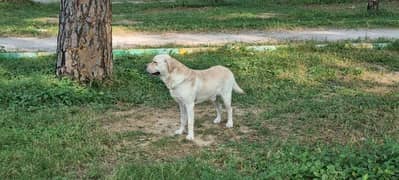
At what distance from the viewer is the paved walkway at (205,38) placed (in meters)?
12.7

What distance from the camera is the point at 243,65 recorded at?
9695mm

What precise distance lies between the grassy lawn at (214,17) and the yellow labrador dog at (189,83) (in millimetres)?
8583

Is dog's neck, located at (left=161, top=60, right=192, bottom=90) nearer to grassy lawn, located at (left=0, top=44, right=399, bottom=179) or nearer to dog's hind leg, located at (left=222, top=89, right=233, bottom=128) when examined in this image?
grassy lawn, located at (left=0, top=44, right=399, bottom=179)

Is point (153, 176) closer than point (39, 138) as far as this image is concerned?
Yes

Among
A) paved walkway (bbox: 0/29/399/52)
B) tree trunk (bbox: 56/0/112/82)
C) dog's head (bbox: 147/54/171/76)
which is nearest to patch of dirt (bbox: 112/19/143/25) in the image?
paved walkway (bbox: 0/29/399/52)

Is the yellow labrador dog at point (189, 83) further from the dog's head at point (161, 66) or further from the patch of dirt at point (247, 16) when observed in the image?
the patch of dirt at point (247, 16)

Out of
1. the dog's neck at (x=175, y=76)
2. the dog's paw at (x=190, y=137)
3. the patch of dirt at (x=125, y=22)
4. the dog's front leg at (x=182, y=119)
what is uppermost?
the dog's neck at (x=175, y=76)

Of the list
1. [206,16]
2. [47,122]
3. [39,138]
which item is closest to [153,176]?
[39,138]

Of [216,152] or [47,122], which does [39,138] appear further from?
[216,152]

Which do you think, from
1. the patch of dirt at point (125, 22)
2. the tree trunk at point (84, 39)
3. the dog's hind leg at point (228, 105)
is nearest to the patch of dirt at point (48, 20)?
the patch of dirt at point (125, 22)

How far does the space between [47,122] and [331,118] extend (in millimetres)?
3069

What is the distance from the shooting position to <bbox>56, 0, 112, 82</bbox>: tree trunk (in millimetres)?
7910

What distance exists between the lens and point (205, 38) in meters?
13.9

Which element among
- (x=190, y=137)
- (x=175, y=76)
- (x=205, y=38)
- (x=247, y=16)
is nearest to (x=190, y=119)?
(x=190, y=137)
